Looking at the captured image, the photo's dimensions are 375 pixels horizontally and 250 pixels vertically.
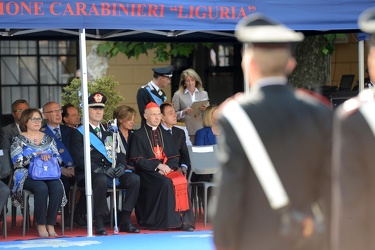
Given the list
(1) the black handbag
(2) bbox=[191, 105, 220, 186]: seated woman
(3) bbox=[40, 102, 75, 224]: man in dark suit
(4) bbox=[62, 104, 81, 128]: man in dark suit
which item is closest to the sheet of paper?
(2) bbox=[191, 105, 220, 186]: seated woman

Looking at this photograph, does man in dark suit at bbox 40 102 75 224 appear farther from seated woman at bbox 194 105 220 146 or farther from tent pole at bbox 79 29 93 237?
seated woman at bbox 194 105 220 146

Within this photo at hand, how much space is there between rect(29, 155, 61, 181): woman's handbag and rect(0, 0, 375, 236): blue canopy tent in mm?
442

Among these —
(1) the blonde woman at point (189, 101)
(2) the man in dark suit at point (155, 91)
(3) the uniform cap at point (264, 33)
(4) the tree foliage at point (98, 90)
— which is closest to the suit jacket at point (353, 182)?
(3) the uniform cap at point (264, 33)

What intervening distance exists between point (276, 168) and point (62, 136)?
325 inches

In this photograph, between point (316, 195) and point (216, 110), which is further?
point (216, 110)

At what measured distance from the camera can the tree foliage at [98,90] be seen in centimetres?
1489

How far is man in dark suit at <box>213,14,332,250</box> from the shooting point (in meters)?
4.24

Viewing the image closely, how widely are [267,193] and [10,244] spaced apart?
22.5 ft

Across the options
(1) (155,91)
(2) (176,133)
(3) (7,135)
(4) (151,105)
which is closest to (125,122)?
(4) (151,105)

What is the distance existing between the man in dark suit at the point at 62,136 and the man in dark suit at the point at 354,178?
301 inches

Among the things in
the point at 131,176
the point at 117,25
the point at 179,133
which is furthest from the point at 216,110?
the point at 117,25

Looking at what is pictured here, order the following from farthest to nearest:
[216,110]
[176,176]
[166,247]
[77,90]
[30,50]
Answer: [30,50], [77,90], [216,110], [176,176], [166,247]

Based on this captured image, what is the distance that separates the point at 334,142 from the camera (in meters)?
4.46

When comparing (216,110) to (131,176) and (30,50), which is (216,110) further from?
(30,50)
